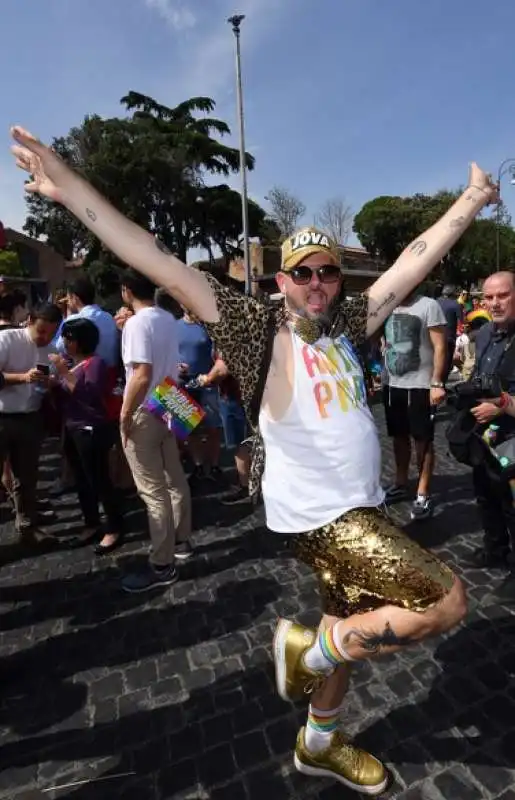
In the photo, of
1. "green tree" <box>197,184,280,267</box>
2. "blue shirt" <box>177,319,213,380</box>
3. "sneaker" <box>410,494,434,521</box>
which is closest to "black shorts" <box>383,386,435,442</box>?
"sneaker" <box>410,494,434,521</box>

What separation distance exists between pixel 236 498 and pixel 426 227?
5234 cm

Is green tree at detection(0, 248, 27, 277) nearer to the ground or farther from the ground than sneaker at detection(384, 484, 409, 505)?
farther from the ground

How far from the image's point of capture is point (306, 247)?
1906mm

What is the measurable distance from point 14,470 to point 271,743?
Answer: 315cm

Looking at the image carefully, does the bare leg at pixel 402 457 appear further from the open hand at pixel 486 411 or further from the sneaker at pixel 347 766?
the sneaker at pixel 347 766

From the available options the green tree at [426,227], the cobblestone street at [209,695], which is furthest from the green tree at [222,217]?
the cobblestone street at [209,695]

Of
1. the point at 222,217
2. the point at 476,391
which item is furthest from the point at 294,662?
the point at 222,217

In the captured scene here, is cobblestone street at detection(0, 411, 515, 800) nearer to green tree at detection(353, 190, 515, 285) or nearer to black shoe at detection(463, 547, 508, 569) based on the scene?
black shoe at detection(463, 547, 508, 569)

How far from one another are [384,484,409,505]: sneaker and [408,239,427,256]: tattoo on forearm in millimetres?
3227

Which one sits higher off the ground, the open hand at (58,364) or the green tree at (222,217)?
the green tree at (222,217)

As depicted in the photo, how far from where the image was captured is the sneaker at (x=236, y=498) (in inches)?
208

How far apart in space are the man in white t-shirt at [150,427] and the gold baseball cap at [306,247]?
5.65 feet

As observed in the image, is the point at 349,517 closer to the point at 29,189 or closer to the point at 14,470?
the point at 29,189

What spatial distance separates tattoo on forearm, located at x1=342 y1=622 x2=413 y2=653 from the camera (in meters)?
1.67
